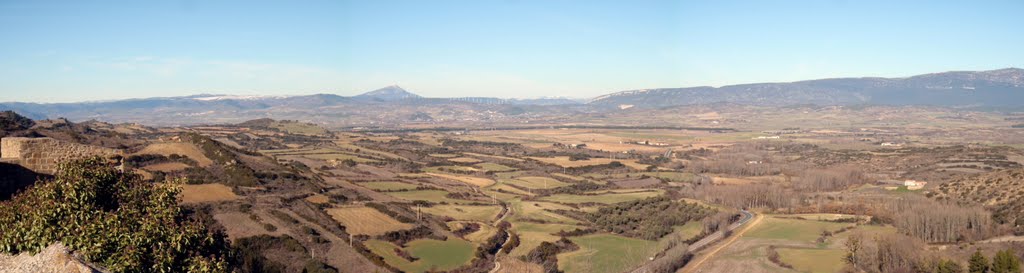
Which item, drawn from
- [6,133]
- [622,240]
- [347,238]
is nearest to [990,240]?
[622,240]

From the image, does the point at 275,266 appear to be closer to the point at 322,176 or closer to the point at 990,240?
the point at 322,176

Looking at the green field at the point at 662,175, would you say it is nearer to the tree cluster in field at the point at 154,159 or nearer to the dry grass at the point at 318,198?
the dry grass at the point at 318,198

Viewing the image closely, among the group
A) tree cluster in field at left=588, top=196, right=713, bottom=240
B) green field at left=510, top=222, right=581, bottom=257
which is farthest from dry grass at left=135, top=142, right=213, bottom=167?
tree cluster in field at left=588, top=196, right=713, bottom=240

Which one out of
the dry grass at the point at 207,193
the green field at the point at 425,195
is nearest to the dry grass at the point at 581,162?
the green field at the point at 425,195

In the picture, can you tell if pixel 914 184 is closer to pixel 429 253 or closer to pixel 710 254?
pixel 710 254

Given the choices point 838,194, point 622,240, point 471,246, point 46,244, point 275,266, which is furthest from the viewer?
point 838,194

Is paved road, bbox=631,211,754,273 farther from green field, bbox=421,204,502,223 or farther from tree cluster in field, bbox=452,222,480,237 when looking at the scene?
green field, bbox=421,204,502,223
